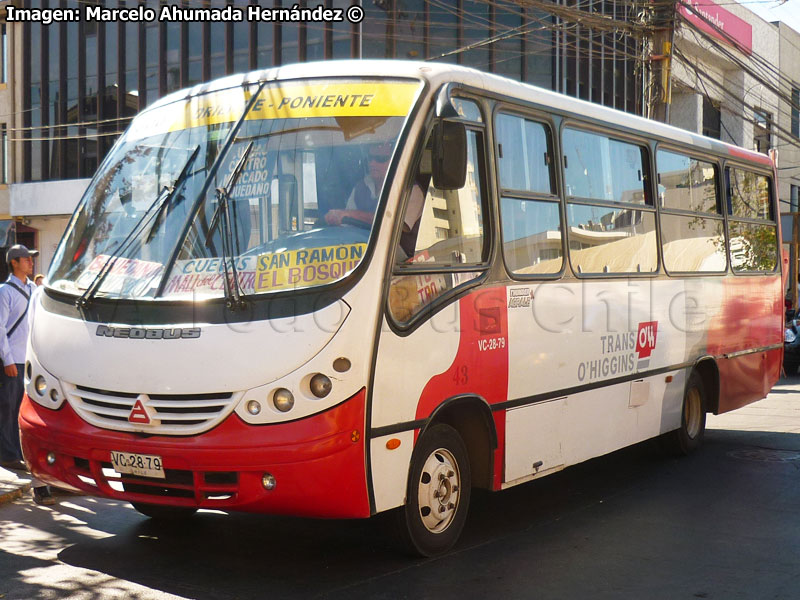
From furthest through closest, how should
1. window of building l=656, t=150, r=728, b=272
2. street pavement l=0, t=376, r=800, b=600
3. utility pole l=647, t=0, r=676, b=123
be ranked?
utility pole l=647, t=0, r=676, b=123 < window of building l=656, t=150, r=728, b=272 < street pavement l=0, t=376, r=800, b=600

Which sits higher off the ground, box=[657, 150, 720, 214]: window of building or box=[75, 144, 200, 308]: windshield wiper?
box=[657, 150, 720, 214]: window of building

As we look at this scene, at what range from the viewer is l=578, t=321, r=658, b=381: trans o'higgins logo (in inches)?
316

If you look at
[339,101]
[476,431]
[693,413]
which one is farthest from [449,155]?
[693,413]

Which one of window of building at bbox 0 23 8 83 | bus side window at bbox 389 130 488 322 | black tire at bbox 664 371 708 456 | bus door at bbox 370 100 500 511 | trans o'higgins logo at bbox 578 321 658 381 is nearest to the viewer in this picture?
bus door at bbox 370 100 500 511

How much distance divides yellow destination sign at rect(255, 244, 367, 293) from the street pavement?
155 cm

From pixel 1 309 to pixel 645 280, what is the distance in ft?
18.0

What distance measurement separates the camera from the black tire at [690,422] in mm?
10109

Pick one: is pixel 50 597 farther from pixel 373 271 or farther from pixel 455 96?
pixel 455 96

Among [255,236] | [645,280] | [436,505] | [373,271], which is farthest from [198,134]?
[645,280]

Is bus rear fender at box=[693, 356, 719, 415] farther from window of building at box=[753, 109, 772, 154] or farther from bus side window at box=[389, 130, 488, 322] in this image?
window of building at box=[753, 109, 772, 154]

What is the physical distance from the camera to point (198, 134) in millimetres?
6391

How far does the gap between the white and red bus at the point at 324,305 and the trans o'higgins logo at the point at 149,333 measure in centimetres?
1

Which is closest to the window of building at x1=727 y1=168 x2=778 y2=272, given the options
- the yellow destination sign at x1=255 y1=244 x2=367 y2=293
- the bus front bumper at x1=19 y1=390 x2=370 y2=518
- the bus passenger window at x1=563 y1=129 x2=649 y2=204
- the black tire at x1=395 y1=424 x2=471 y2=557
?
the bus passenger window at x1=563 y1=129 x2=649 y2=204

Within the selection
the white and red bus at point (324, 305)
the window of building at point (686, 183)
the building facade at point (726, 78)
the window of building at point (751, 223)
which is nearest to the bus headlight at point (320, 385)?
the white and red bus at point (324, 305)
